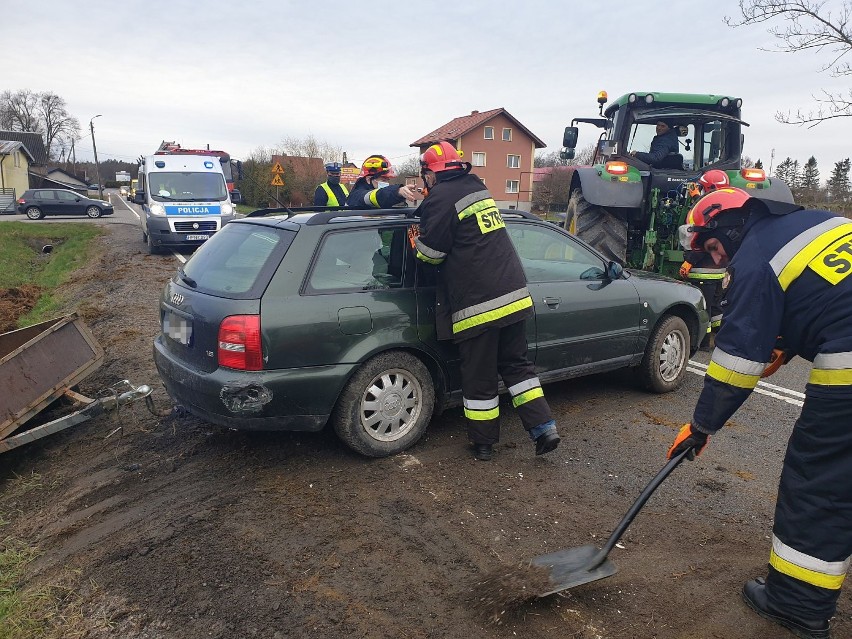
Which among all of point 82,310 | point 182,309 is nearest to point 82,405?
point 182,309

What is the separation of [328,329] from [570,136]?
20.5ft

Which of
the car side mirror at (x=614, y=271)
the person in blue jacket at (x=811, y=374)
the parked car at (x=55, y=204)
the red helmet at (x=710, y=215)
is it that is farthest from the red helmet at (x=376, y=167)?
the parked car at (x=55, y=204)

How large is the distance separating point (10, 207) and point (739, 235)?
42.2 meters

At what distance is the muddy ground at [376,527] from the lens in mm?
2490

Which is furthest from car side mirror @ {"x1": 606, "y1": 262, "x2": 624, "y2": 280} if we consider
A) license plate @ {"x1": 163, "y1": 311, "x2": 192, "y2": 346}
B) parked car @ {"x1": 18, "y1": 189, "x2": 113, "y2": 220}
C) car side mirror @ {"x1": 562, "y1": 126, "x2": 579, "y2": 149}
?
parked car @ {"x1": 18, "y1": 189, "x2": 113, "y2": 220}

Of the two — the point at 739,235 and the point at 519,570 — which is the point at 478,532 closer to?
the point at 519,570

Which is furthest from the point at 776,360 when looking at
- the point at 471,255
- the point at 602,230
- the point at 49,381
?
the point at 602,230

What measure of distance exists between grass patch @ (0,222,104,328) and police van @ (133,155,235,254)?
183 cm

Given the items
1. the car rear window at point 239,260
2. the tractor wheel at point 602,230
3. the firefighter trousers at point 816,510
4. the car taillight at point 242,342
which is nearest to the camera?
the firefighter trousers at point 816,510

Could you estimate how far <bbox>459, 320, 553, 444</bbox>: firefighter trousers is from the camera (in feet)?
12.6

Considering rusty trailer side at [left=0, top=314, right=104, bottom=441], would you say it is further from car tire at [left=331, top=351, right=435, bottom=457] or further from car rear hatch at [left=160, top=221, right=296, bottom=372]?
car tire at [left=331, top=351, right=435, bottom=457]

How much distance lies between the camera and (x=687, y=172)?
7879mm

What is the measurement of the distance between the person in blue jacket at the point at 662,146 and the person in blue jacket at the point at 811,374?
19.2 ft

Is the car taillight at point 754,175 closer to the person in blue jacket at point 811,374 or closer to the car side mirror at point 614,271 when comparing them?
the car side mirror at point 614,271
